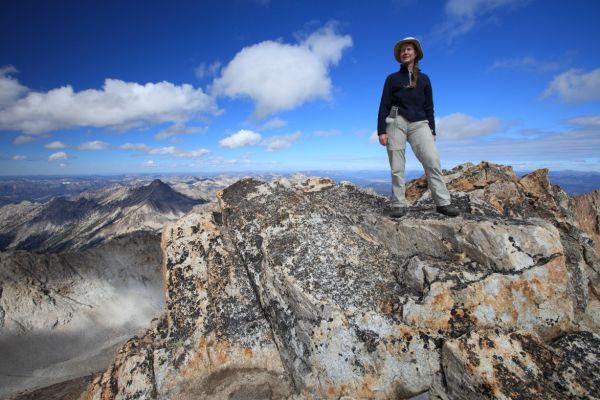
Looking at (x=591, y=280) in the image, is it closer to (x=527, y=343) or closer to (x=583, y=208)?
(x=527, y=343)

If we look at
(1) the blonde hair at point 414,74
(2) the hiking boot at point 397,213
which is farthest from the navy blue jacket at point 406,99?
(2) the hiking boot at point 397,213

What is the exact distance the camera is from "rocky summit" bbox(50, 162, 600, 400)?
24.7 feet

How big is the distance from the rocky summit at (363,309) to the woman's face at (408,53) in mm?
5397

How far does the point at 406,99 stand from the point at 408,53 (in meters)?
1.52

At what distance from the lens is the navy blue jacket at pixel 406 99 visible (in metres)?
10.8

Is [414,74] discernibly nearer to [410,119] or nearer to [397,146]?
[410,119]

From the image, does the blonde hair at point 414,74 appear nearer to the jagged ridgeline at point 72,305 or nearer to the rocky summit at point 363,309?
the rocky summit at point 363,309

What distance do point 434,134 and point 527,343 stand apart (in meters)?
6.84

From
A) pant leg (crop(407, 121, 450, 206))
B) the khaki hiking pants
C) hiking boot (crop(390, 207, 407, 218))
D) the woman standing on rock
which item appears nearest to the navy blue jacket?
the woman standing on rock

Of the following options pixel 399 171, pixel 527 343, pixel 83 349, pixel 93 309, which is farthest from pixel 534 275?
pixel 93 309

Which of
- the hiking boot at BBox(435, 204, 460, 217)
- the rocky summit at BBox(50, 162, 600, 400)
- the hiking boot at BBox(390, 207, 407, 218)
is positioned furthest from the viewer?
the hiking boot at BBox(390, 207, 407, 218)

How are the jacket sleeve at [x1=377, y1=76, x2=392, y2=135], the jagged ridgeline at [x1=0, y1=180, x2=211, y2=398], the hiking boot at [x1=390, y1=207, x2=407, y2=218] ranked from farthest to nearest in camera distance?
the jagged ridgeline at [x1=0, y1=180, x2=211, y2=398] < the hiking boot at [x1=390, y1=207, x2=407, y2=218] < the jacket sleeve at [x1=377, y1=76, x2=392, y2=135]

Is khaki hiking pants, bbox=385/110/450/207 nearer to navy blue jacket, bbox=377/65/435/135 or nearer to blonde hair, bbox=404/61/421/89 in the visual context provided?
navy blue jacket, bbox=377/65/435/135

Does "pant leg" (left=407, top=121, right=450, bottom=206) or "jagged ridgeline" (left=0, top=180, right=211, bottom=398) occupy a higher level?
"pant leg" (left=407, top=121, right=450, bottom=206)
